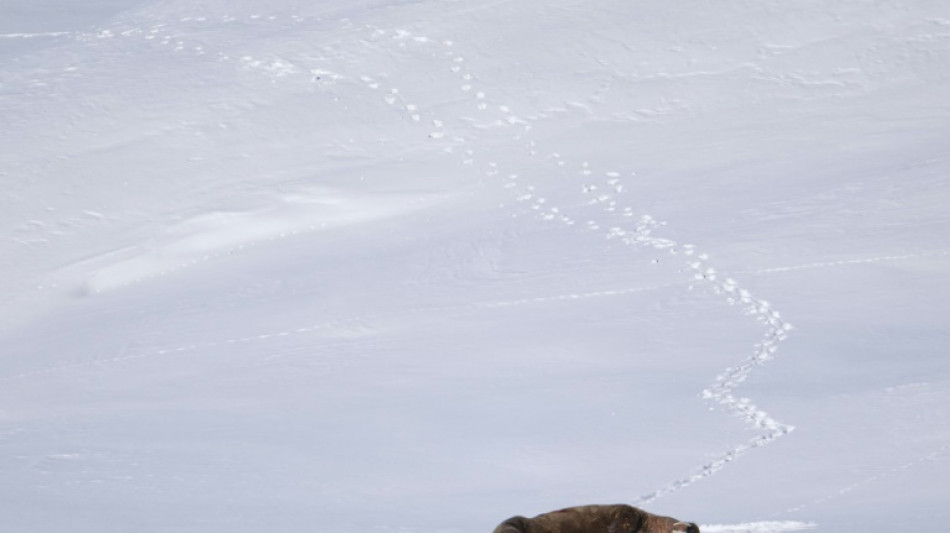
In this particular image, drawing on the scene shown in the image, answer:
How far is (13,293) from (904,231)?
3721mm

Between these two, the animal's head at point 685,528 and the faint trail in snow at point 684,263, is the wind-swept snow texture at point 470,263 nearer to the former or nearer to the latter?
the faint trail in snow at point 684,263

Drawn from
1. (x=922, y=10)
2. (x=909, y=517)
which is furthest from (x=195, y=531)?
(x=922, y=10)

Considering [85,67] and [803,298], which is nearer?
[803,298]

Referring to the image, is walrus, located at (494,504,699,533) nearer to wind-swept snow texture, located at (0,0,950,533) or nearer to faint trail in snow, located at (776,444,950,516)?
wind-swept snow texture, located at (0,0,950,533)

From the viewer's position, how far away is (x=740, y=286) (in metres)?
5.54

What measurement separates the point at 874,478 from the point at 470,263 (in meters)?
2.38

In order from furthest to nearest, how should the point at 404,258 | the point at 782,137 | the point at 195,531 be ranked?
1. the point at 782,137
2. the point at 404,258
3. the point at 195,531

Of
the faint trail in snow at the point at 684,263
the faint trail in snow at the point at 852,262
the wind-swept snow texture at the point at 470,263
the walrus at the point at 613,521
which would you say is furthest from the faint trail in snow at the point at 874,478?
the walrus at the point at 613,521

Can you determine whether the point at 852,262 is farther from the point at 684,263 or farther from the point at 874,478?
the point at 874,478

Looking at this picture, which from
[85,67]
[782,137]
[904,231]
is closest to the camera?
[904,231]

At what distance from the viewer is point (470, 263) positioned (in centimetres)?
602

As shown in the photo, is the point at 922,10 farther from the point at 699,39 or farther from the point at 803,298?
the point at 803,298

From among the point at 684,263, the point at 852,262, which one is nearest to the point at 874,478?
the point at 852,262

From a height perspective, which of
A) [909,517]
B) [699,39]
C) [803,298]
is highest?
[699,39]
